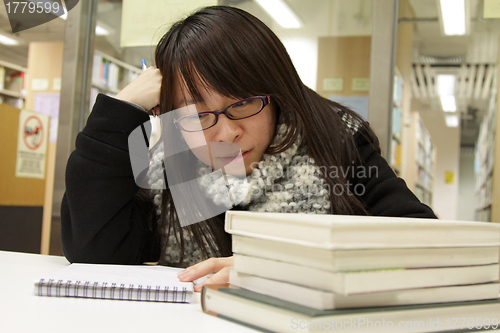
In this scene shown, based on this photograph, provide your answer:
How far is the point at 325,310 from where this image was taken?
325 millimetres

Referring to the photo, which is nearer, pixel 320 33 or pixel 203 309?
pixel 203 309

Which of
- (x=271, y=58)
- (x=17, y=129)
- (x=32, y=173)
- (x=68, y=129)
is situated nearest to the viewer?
(x=271, y=58)

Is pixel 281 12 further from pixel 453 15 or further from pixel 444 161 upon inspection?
pixel 444 161

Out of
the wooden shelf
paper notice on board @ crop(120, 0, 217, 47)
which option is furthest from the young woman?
the wooden shelf

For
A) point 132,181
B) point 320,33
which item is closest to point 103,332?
point 132,181

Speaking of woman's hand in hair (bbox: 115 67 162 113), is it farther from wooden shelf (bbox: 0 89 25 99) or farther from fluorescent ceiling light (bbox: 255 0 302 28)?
wooden shelf (bbox: 0 89 25 99)

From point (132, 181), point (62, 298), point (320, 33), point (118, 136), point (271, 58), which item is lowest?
point (62, 298)

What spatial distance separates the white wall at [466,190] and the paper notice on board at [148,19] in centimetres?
1076

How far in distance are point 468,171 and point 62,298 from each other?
14.2m

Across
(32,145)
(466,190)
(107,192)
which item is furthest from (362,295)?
(466,190)

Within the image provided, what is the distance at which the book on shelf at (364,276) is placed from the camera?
0.32m

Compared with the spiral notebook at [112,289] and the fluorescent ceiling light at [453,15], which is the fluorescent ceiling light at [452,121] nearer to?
the fluorescent ceiling light at [453,15]

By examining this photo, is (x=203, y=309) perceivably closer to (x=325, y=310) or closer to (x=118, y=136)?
(x=325, y=310)

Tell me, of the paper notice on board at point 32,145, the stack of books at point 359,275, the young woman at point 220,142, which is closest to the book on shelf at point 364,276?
the stack of books at point 359,275
